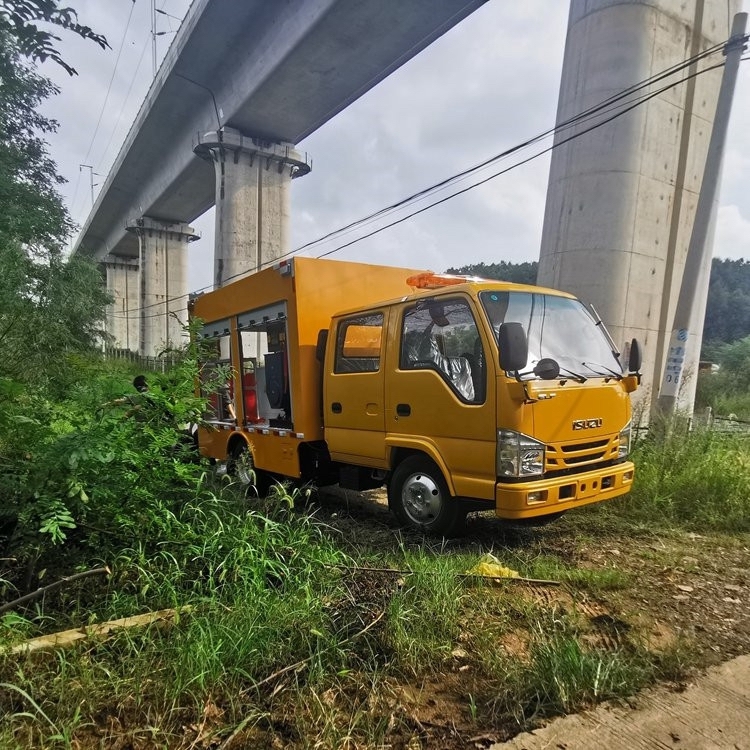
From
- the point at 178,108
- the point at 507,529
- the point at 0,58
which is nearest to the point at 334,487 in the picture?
the point at 507,529

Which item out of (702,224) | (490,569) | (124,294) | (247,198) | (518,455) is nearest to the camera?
(490,569)

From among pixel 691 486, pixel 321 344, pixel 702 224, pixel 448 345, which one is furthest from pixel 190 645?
pixel 702 224

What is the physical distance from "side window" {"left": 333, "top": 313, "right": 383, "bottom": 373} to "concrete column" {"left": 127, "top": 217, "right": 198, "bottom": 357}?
2733 cm

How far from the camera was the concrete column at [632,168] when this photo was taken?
7230 millimetres

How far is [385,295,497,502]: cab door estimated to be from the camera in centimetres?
386

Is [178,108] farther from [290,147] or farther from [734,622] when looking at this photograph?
[734,622]

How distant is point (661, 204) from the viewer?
302 inches

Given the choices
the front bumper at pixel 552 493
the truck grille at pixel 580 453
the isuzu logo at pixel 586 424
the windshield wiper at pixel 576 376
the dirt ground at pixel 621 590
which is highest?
the windshield wiper at pixel 576 376

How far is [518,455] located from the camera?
3.69 m

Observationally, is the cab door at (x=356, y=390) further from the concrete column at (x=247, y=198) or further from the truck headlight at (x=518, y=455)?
the concrete column at (x=247, y=198)

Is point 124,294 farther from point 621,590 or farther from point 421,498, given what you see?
point 621,590

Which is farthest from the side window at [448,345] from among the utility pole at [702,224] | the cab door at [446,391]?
the utility pole at [702,224]

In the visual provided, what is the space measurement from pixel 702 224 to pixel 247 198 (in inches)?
636

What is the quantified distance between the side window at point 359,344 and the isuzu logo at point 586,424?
1.81 metres
